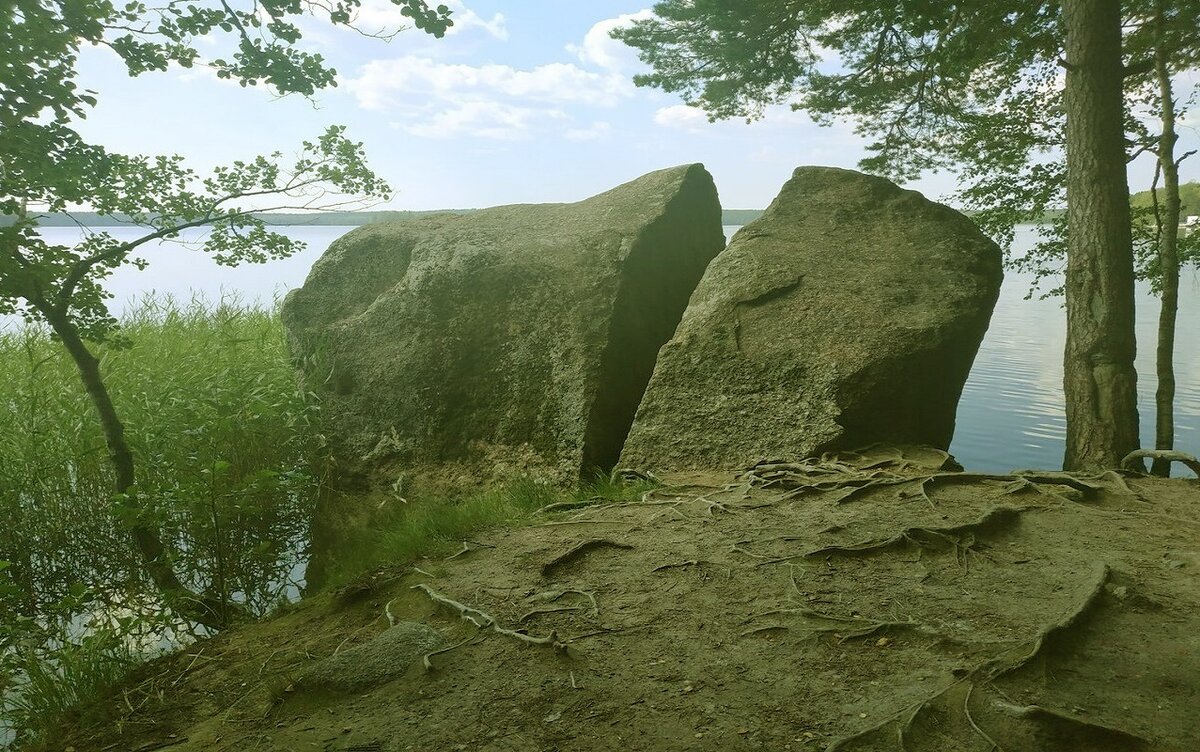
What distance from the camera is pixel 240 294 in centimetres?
1116

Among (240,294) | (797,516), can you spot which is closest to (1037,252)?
(797,516)

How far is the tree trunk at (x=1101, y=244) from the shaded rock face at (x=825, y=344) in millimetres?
648

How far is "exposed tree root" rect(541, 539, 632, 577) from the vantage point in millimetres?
4059

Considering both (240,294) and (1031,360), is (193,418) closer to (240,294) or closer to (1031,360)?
(240,294)

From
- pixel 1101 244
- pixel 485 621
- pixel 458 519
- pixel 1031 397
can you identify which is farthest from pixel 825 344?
pixel 1031 397

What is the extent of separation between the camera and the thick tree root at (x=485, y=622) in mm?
3193

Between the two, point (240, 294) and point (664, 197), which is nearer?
point (664, 197)

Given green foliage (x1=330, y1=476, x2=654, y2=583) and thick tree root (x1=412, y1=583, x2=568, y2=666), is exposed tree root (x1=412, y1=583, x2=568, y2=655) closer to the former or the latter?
thick tree root (x1=412, y1=583, x2=568, y2=666)

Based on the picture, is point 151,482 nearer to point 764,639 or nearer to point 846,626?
point 764,639

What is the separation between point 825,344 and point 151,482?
17.5 ft

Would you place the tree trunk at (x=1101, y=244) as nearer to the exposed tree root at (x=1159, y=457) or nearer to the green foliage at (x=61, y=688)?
the exposed tree root at (x=1159, y=457)

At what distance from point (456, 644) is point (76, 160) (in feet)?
11.1

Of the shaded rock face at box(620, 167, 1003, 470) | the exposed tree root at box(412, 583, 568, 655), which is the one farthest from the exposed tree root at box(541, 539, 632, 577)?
the shaded rock face at box(620, 167, 1003, 470)

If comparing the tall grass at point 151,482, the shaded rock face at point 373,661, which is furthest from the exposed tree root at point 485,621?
the tall grass at point 151,482
